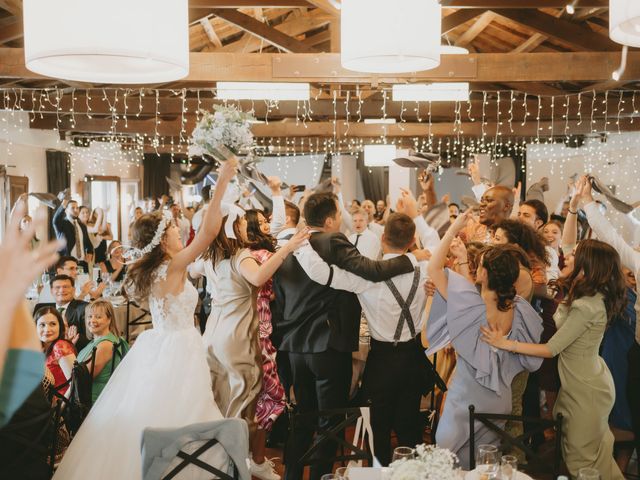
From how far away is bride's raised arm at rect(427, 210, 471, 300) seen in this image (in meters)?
3.08

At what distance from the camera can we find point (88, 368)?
372 centimetres

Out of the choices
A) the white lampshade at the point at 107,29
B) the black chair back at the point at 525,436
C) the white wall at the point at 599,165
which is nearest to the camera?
the white lampshade at the point at 107,29

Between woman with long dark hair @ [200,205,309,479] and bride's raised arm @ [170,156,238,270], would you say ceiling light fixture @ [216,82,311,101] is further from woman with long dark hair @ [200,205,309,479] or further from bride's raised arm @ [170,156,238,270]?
bride's raised arm @ [170,156,238,270]

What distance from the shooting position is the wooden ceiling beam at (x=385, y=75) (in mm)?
5781

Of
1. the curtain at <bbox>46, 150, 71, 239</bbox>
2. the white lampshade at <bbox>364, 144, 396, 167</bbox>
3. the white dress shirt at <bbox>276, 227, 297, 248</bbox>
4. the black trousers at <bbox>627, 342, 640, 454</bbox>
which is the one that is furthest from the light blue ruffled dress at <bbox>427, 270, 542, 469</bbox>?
the curtain at <bbox>46, 150, 71, 239</bbox>

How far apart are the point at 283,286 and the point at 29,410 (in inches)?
57.0

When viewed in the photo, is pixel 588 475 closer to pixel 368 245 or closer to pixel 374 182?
pixel 368 245

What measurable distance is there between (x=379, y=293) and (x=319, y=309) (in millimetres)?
344

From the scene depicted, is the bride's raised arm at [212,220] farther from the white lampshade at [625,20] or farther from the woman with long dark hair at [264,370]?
the white lampshade at [625,20]

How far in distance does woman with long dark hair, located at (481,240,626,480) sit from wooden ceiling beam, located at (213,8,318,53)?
15.6 feet

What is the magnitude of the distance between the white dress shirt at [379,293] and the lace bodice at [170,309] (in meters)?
0.67

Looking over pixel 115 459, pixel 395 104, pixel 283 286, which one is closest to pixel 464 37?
pixel 395 104

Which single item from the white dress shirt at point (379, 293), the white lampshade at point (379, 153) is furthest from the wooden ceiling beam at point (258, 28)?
the white dress shirt at point (379, 293)

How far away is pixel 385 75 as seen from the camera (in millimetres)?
5723
